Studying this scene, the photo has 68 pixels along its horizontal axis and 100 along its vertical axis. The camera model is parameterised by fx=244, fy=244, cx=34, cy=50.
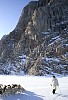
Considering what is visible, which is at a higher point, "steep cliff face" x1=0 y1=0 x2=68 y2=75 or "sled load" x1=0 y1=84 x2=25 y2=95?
"steep cliff face" x1=0 y1=0 x2=68 y2=75

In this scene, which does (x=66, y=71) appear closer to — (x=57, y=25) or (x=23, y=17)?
(x=57, y=25)

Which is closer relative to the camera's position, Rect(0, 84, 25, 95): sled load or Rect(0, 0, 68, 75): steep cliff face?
Rect(0, 84, 25, 95): sled load

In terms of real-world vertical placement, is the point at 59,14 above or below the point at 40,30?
above

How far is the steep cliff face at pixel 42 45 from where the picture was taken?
99.6 metres

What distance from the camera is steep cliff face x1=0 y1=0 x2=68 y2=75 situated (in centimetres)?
9957

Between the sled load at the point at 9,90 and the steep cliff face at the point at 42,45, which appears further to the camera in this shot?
the steep cliff face at the point at 42,45

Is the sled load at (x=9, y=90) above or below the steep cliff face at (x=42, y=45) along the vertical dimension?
below

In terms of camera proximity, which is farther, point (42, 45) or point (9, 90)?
point (42, 45)

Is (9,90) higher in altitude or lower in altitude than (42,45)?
lower

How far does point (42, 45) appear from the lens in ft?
374

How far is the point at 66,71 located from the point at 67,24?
3562 centimetres

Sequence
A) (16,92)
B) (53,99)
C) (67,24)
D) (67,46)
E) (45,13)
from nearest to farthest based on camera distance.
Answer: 1. (53,99)
2. (16,92)
3. (67,46)
4. (67,24)
5. (45,13)

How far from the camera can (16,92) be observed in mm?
25391

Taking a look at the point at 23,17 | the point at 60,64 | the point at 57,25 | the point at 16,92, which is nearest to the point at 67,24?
the point at 57,25
